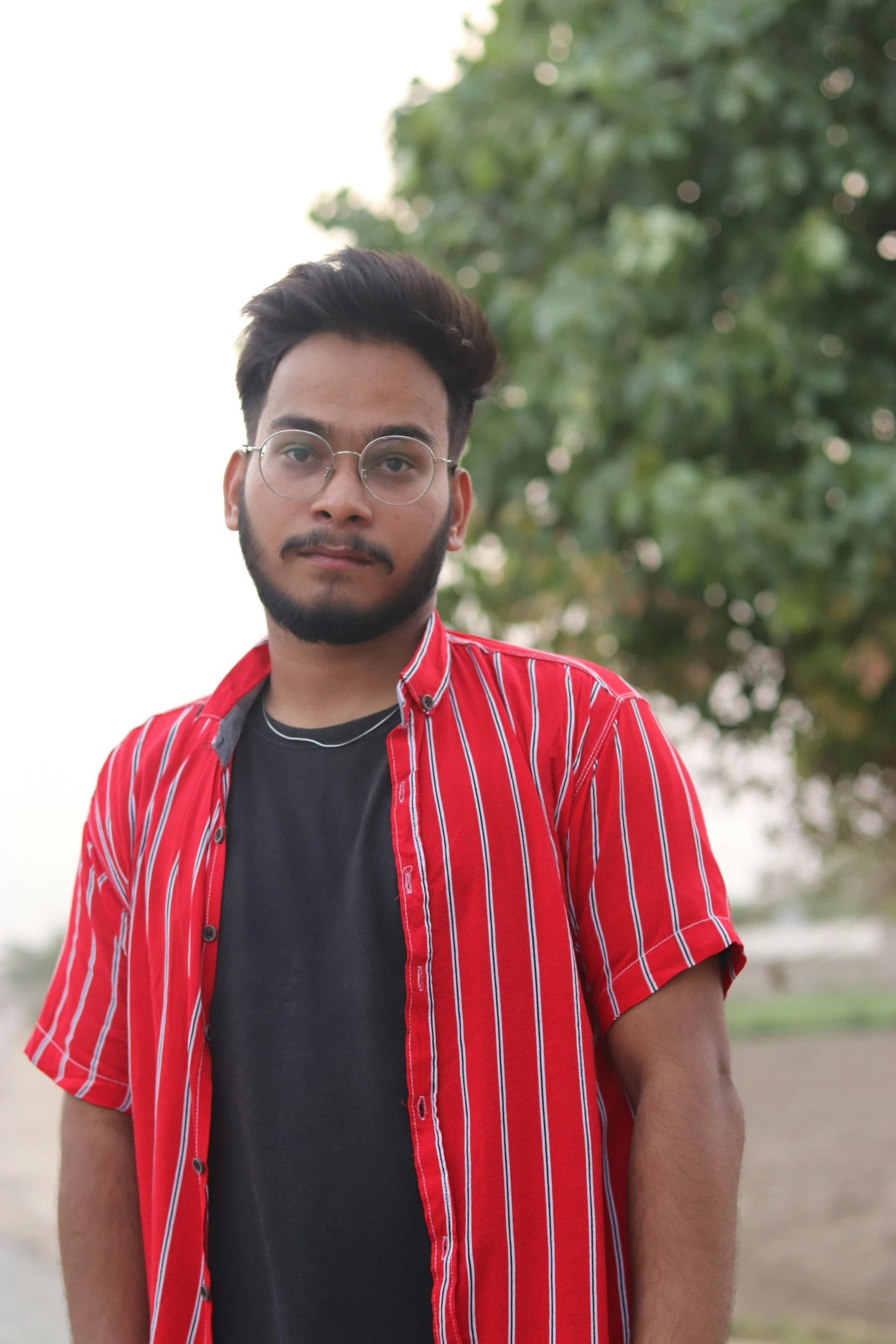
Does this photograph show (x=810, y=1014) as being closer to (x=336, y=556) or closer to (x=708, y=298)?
(x=708, y=298)

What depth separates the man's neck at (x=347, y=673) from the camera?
173 centimetres

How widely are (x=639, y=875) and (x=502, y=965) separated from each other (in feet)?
0.62

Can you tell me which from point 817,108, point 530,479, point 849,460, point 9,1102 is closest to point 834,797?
point 530,479

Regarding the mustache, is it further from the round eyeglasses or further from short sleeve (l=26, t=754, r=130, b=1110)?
short sleeve (l=26, t=754, r=130, b=1110)

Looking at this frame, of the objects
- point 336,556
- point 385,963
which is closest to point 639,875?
point 385,963

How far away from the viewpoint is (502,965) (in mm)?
1503

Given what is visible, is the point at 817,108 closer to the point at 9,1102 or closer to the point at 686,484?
the point at 686,484

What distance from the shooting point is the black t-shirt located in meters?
1.48

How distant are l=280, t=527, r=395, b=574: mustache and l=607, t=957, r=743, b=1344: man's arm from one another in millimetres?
617

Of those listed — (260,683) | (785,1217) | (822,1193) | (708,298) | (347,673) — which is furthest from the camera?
(822,1193)

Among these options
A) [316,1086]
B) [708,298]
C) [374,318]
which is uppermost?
[708,298]

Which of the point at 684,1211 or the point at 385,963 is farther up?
the point at 385,963

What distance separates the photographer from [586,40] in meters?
4.07

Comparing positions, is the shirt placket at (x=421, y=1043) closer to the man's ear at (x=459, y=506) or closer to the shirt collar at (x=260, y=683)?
the shirt collar at (x=260, y=683)
